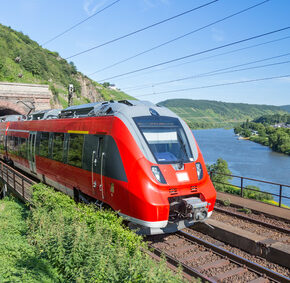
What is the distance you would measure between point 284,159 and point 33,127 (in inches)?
2948

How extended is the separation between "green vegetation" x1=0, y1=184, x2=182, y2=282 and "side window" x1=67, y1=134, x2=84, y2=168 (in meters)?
1.52

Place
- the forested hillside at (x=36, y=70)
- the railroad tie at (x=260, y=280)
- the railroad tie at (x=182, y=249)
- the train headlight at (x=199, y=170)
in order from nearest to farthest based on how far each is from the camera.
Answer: the railroad tie at (x=260, y=280), the railroad tie at (x=182, y=249), the train headlight at (x=199, y=170), the forested hillside at (x=36, y=70)

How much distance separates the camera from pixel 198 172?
26.9 feet

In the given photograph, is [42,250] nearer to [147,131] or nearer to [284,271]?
[147,131]

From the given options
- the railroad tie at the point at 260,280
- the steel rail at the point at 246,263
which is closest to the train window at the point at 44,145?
the steel rail at the point at 246,263

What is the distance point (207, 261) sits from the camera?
7242mm

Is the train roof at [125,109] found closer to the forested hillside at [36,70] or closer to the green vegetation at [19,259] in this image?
the green vegetation at [19,259]

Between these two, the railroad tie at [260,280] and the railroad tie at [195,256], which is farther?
the railroad tie at [195,256]

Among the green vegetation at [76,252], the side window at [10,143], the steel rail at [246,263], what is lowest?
the steel rail at [246,263]

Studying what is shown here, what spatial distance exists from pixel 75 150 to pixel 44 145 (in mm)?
3448

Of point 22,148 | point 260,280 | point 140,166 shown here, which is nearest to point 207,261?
point 260,280

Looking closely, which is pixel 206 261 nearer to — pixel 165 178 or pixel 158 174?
pixel 165 178

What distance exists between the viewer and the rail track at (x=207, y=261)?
6406mm

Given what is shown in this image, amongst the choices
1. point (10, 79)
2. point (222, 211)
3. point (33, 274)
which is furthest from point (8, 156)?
point (10, 79)
